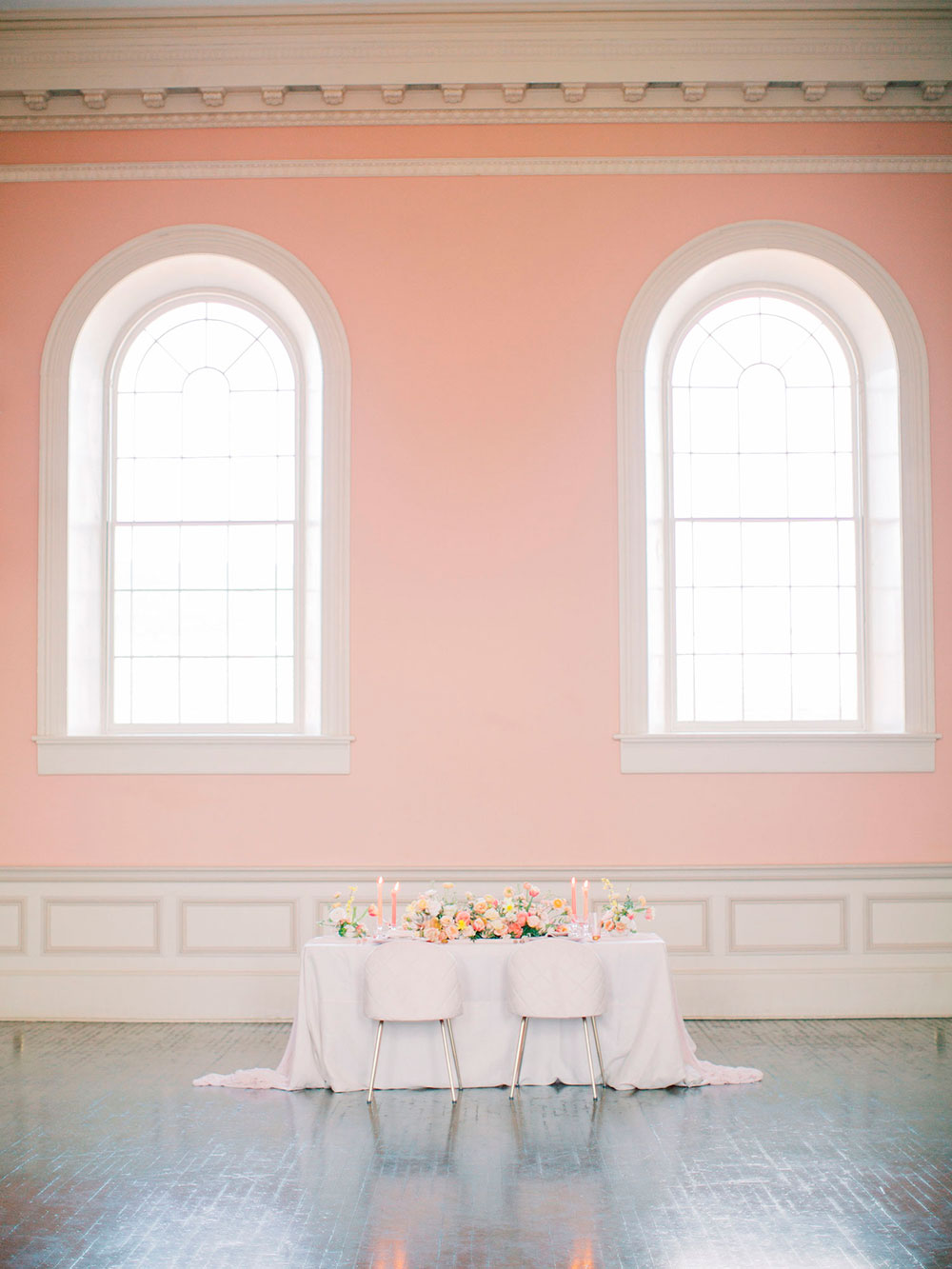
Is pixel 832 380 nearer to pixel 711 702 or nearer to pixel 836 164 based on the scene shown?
pixel 836 164

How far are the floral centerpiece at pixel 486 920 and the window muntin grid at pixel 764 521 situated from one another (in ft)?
7.22

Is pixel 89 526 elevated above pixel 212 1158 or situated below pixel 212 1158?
above

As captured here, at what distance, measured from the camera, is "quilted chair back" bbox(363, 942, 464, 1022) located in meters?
5.35

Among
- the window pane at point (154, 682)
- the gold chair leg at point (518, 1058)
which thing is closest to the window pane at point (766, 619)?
the gold chair leg at point (518, 1058)

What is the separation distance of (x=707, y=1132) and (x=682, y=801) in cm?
258

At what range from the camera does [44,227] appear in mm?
7457

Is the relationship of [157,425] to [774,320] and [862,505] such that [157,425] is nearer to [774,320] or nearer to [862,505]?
[774,320]

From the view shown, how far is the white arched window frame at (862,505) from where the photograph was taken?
726cm

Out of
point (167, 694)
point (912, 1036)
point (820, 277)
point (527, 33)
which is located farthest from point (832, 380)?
point (167, 694)

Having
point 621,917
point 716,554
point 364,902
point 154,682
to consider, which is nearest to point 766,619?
point 716,554

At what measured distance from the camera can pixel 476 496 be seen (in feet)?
24.1

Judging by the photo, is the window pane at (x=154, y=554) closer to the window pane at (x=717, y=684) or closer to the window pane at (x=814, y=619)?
the window pane at (x=717, y=684)

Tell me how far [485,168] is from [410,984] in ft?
16.5

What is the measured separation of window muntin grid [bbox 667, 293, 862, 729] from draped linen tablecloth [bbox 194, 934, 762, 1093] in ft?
7.77
